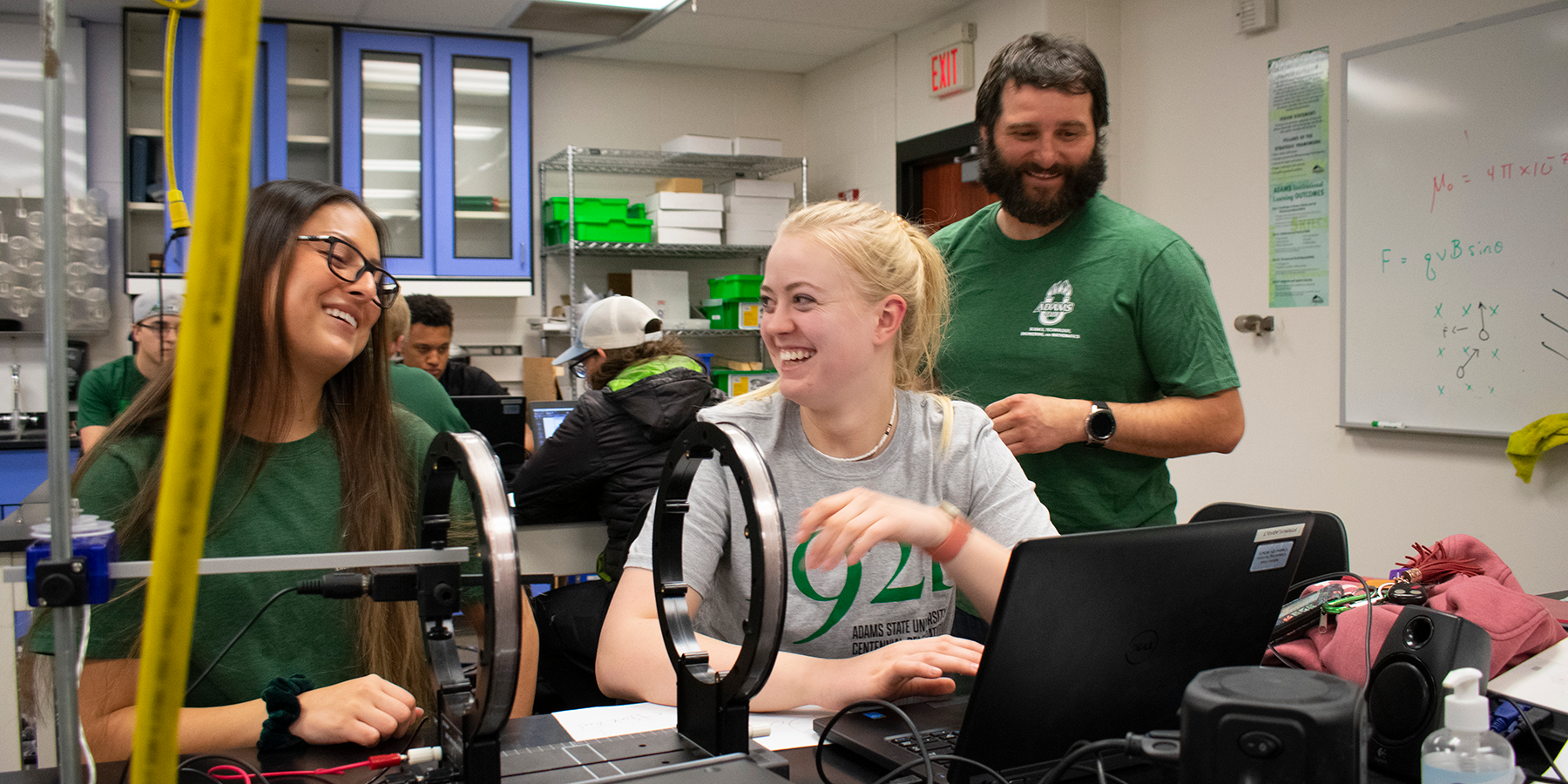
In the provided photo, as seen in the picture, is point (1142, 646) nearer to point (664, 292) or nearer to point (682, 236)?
point (682, 236)

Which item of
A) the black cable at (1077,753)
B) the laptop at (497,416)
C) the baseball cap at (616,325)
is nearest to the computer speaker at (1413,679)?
the black cable at (1077,753)

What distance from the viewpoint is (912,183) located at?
464 centimetres

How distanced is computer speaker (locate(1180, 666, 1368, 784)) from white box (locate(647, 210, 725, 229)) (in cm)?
432

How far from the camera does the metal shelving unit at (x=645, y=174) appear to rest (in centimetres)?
466

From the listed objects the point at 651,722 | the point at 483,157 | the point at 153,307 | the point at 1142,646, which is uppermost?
the point at 483,157

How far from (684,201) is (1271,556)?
4028 mm

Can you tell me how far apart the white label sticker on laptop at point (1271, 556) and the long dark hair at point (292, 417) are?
82cm

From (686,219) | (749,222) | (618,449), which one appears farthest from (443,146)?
(618,449)

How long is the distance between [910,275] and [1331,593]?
2.06 ft

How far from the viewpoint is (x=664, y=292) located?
16.3 feet

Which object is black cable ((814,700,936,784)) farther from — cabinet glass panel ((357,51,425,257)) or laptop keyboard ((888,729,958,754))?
cabinet glass panel ((357,51,425,257))

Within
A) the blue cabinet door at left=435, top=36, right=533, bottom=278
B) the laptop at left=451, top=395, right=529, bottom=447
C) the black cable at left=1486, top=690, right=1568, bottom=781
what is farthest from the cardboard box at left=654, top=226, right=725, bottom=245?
the black cable at left=1486, top=690, right=1568, bottom=781

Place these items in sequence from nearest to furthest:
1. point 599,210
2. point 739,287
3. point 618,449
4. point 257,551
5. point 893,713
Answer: point 893,713
point 257,551
point 618,449
point 599,210
point 739,287

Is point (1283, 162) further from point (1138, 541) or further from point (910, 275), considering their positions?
point (1138, 541)
